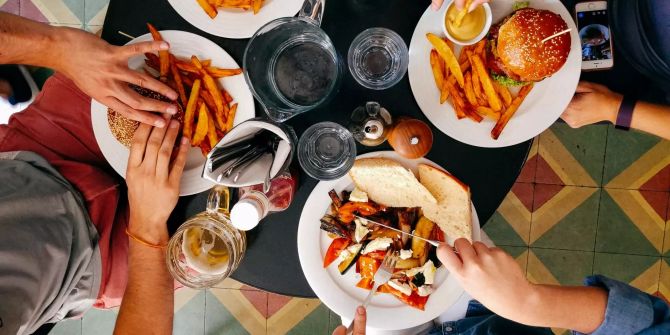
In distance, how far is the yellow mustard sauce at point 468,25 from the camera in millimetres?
1374

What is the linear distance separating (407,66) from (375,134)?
0.22 m

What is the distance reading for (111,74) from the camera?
4.70 feet

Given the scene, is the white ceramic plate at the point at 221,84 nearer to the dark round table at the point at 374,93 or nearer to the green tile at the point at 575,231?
A: the dark round table at the point at 374,93

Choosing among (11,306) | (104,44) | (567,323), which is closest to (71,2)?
(104,44)

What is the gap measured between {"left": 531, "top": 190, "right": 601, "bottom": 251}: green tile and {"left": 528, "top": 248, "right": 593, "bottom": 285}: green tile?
0.03 meters

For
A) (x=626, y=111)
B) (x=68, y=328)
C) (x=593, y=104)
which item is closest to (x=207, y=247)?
(x=593, y=104)

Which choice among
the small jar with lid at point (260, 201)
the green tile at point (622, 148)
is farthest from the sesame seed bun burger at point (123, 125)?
the green tile at point (622, 148)

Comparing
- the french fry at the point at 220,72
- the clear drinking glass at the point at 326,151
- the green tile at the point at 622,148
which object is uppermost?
the french fry at the point at 220,72

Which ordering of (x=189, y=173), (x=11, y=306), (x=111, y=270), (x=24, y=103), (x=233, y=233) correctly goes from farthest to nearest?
(x=24, y=103) → (x=111, y=270) → (x=189, y=173) → (x=233, y=233) → (x=11, y=306)

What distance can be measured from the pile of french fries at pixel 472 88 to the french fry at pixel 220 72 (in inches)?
21.7

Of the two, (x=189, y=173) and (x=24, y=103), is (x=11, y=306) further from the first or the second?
(x=24, y=103)

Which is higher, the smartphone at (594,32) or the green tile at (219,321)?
the smartphone at (594,32)

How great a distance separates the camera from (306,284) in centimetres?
156

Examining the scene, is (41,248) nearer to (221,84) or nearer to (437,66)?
(221,84)
